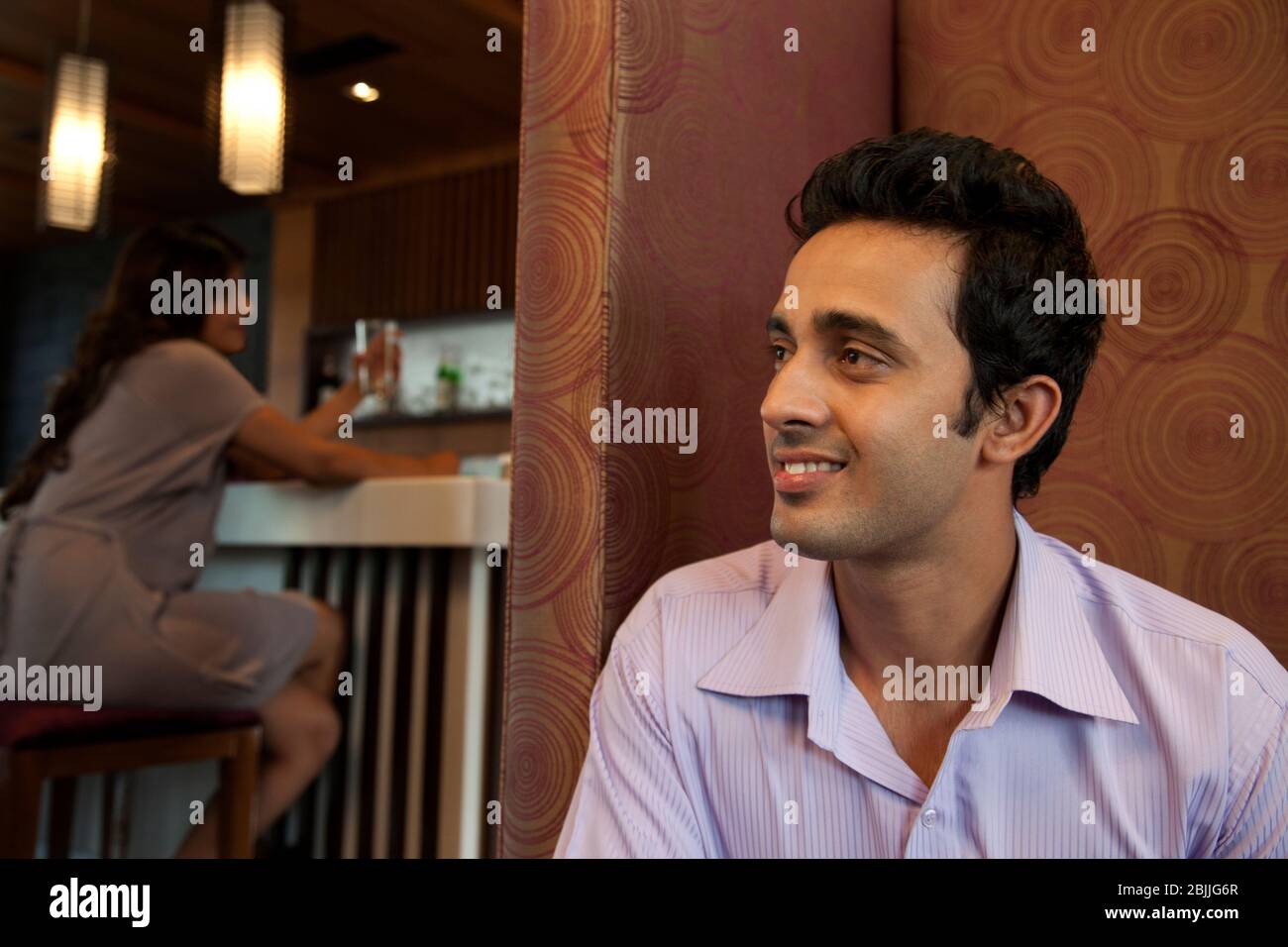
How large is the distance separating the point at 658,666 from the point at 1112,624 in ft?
1.16

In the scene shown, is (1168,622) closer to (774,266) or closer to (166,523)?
(774,266)

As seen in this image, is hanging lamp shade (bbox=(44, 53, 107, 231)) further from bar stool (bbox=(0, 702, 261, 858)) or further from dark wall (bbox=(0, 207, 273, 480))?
dark wall (bbox=(0, 207, 273, 480))

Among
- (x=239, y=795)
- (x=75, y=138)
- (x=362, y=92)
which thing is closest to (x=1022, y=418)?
(x=239, y=795)

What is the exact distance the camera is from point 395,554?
6.12 ft

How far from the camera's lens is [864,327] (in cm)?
78

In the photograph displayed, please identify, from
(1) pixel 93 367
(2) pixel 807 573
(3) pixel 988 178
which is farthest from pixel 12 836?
(3) pixel 988 178

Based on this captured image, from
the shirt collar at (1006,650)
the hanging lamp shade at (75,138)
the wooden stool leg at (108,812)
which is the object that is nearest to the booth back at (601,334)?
the shirt collar at (1006,650)

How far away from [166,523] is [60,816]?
0.65 meters

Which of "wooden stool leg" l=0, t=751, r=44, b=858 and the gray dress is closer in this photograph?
"wooden stool leg" l=0, t=751, r=44, b=858

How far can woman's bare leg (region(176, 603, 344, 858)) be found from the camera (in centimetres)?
184

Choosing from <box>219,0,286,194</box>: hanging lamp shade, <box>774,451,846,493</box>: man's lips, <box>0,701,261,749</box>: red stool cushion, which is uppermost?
<box>219,0,286,194</box>: hanging lamp shade

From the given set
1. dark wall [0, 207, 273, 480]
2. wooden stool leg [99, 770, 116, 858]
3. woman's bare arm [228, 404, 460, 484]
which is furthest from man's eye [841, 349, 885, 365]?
dark wall [0, 207, 273, 480]

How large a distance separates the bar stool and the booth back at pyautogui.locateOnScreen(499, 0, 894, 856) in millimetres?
865
